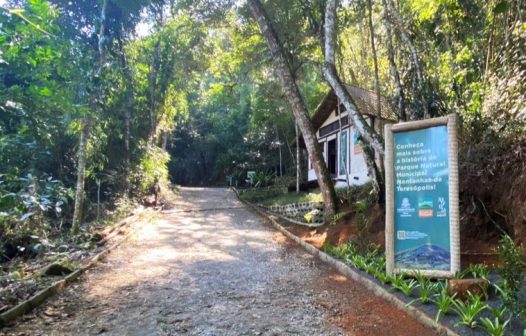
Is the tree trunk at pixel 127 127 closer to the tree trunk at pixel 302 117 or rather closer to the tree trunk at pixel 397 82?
the tree trunk at pixel 302 117

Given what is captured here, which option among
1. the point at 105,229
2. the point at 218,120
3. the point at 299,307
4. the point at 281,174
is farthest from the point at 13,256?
the point at 218,120

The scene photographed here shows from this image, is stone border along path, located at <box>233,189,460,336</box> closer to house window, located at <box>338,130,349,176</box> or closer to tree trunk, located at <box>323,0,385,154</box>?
tree trunk, located at <box>323,0,385,154</box>

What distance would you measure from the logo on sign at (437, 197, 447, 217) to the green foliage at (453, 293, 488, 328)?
128cm

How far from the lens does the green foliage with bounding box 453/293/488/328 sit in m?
3.57

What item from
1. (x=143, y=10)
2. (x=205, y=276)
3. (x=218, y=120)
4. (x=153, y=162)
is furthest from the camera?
(x=218, y=120)

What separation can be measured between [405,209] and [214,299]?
2.91 meters

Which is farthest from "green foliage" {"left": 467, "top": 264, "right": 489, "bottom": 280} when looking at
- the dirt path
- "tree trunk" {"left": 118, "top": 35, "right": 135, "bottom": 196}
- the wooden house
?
"tree trunk" {"left": 118, "top": 35, "right": 135, "bottom": 196}

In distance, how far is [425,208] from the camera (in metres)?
5.31

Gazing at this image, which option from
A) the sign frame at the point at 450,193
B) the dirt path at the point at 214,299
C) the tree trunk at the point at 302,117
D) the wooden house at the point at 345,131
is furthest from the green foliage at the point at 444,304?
the wooden house at the point at 345,131

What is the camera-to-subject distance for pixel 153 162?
1579 centimetres

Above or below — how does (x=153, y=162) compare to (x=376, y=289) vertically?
above

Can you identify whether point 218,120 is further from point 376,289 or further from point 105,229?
point 376,289

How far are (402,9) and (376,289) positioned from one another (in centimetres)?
737

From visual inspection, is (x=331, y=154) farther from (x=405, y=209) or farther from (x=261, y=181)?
(x=405, y=209)
